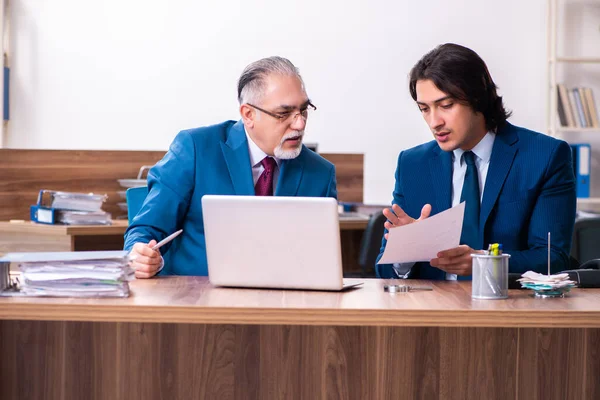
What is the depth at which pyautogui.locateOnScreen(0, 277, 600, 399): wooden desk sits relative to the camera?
185cm

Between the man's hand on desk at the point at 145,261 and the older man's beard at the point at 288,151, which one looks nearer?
the man's hand on desk at the point at 145,261

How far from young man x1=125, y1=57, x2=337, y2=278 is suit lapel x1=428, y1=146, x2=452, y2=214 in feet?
1.04

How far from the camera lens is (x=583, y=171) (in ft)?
19.0

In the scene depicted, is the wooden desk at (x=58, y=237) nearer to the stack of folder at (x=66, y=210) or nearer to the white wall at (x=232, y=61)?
the stack of folder at (x=66, y=210)

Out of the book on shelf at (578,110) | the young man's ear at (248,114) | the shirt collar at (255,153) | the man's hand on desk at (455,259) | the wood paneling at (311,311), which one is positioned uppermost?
Answer: the book on shelf at (578,110)

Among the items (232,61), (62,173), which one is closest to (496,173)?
(62,173)

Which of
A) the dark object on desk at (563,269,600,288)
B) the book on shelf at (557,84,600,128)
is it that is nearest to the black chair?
the dark object on desk at (563,269,600,288)

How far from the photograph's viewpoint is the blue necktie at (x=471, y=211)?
2.25 m

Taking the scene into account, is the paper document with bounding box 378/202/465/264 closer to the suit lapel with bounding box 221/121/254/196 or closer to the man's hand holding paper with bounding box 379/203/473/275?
the man's hand holding paper with bounding box 379/203/473/275

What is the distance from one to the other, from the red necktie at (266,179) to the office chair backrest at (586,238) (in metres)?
1.30

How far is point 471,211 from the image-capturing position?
7.40ft

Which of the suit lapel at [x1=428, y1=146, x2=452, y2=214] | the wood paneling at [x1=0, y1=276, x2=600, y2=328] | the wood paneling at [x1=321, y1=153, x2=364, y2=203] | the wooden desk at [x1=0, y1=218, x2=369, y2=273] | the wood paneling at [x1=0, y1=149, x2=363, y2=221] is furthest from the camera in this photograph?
the wood paneling at [x1=321, y1=153, x2=364, y2=203]

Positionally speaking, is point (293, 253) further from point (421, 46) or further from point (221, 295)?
point (421, 46)

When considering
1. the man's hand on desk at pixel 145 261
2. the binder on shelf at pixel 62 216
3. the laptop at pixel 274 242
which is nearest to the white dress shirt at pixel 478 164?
the laptop at pixel 274 242
